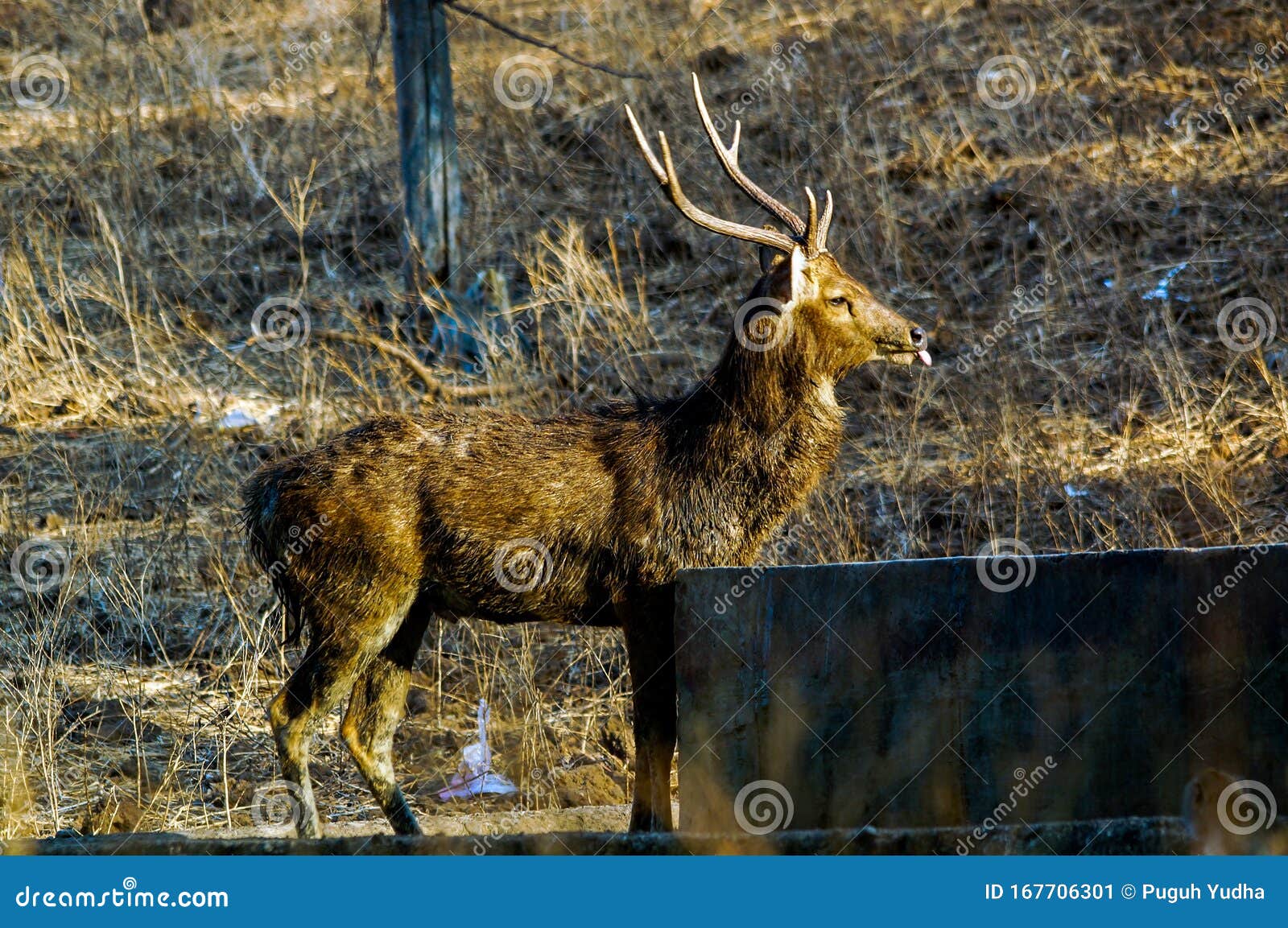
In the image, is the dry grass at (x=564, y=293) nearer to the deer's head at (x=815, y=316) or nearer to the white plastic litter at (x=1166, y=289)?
the white plastic litter at (x=1166, y=289)

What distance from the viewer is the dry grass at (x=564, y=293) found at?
385 inches

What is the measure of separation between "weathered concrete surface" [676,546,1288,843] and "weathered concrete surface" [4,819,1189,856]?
0.54 metres

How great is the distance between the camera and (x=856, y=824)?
592 cm

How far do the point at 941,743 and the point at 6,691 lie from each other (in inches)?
213

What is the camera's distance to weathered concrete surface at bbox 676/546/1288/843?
18.3 ft

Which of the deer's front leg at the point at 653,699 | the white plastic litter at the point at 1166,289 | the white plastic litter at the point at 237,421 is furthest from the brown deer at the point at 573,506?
the white plastic litter at the point at 1166,289

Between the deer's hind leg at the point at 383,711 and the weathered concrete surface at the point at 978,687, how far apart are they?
160cm

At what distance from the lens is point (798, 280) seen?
6840 millimetres

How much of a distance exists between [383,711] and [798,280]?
2749 mm

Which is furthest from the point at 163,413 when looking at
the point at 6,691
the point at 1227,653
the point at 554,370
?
the point at 1227,653

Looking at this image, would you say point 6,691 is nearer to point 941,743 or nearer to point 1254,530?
point 941,743

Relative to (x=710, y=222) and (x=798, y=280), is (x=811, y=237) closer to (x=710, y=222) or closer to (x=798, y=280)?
(x=798, y=280)

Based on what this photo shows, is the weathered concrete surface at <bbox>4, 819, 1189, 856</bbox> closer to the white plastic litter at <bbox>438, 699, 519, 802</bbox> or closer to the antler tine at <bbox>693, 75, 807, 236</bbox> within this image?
the antler tine at <bbox>693, 75, 807, 236</bbox>

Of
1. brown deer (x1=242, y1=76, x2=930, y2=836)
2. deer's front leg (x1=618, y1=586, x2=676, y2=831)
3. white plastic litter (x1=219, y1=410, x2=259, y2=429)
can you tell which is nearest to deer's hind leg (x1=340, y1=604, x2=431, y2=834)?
brown deer (x1=242, y1=76, x2=930, y2=836)
